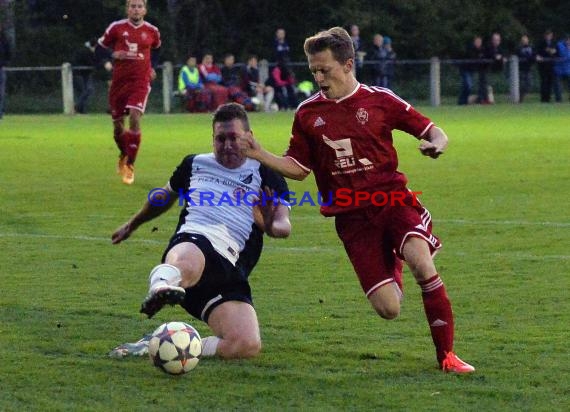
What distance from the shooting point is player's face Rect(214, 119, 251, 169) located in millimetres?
7039

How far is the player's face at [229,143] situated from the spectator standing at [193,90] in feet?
88.7

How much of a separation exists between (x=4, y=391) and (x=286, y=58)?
31.0 meters

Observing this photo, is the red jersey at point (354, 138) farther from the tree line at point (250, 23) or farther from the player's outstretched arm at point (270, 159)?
the tree line at point (250, 23)

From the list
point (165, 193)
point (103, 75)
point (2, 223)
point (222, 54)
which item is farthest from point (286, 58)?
point (165, 193)

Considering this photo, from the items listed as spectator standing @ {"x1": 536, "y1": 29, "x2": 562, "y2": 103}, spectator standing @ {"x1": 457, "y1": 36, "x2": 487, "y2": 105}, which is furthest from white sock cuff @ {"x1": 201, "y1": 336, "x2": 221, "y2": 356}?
spectator standing @ {"x1": 536, "y1": 29, "x2": 562, "y2": 103}

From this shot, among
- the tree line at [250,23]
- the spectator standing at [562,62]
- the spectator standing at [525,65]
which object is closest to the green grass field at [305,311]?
the spectator standing at [562,62]

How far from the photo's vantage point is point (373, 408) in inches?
227

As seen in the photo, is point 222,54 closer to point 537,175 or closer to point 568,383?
point 537,175

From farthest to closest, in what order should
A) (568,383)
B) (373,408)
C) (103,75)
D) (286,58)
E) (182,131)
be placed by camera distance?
(103,75)
(286,58)
(182,131)
(568,383)
(373,408)

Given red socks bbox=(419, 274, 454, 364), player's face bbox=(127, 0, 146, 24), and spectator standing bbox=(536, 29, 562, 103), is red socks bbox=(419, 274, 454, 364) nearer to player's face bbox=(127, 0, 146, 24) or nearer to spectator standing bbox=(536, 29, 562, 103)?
player's face bbox=(127, 0, 146, 24)

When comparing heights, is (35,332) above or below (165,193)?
below

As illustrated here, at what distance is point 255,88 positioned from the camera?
35750 millimetres

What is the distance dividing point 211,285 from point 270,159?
2.88ft

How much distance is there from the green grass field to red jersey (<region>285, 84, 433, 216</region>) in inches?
36.1
